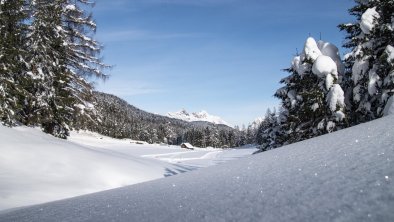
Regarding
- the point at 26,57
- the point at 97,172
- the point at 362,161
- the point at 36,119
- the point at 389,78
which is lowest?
the point at 97,172

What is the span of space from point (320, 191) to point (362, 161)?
837mm

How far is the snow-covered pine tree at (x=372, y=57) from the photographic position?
46.4ft

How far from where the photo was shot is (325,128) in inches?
648

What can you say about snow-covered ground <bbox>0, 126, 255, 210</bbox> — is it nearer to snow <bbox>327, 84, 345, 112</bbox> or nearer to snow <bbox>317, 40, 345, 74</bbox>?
snow <bbox>327, 84, 345, 112</bbox>

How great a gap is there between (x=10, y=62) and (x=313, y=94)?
1444cm

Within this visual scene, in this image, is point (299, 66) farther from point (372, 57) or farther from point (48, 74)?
point (48, 74)

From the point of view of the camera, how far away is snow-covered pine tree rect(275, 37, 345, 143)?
15957 millimetres

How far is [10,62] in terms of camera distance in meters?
14.8

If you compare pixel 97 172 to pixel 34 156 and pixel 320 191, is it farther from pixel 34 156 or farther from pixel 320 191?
pixel 320 191

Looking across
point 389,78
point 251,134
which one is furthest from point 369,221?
point 251,134

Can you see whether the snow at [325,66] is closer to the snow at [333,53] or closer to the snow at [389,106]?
the snow at [333,53]

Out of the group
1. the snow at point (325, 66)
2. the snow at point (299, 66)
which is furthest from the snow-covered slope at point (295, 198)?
the snow at point (299, 66)

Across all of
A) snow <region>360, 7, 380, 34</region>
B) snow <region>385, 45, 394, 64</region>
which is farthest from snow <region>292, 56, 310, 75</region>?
snow <region>385, 45, 394, 64</region>

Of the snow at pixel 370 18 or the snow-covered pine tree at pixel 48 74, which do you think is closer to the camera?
the snow at pixel 370 18
